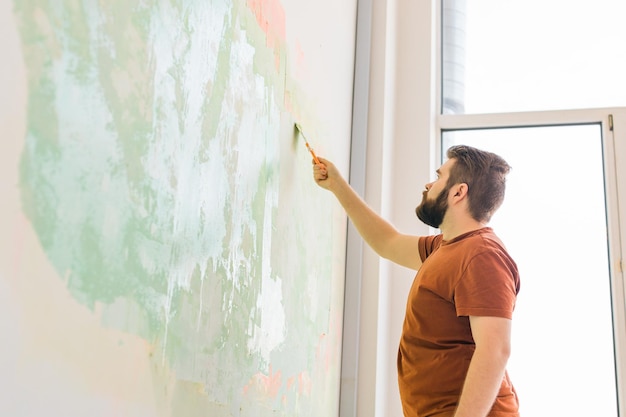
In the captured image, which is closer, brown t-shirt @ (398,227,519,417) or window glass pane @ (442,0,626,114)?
brown t-shirt @ (398,227,519,417)

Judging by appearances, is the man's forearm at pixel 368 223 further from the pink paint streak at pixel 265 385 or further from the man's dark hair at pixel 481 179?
the pink paint streak at pixel 265 385

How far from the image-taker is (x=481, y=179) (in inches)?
70.8

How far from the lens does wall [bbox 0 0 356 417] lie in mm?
721

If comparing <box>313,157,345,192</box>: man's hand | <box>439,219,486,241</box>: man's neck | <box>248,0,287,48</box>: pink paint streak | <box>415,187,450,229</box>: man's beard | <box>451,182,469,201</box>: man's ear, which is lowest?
<box>439,219,486,241</box>: man's neck

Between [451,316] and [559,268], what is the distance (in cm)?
129

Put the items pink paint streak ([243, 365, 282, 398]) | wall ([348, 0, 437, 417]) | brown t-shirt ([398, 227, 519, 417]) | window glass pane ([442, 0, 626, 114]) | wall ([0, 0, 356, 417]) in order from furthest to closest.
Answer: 1. window glass pane ([442, 0, 626, 114])
2. wall ([348, 0, 437, 417])
3. brown t-shirt ([398, 227, 519, 417])
4. pink paint streak ([243, 365, 282, 398])
5. wall ([0, 0, 356, 417])

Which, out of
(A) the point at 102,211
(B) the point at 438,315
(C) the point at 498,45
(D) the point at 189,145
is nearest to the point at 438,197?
(B) the point at 438,315

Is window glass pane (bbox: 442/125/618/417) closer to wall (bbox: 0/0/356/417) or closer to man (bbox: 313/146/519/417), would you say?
man (bbox: 313/146/519/417)

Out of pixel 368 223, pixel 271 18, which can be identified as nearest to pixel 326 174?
pixel 368 223

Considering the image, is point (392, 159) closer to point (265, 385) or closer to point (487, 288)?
point (487, 288)

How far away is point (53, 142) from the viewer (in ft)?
2.46

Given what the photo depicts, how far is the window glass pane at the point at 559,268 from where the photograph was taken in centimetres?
254

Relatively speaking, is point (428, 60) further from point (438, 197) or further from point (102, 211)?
point (102, 211)

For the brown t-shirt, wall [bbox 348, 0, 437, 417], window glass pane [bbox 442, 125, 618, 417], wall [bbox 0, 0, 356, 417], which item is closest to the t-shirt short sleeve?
the brown t-shirt
